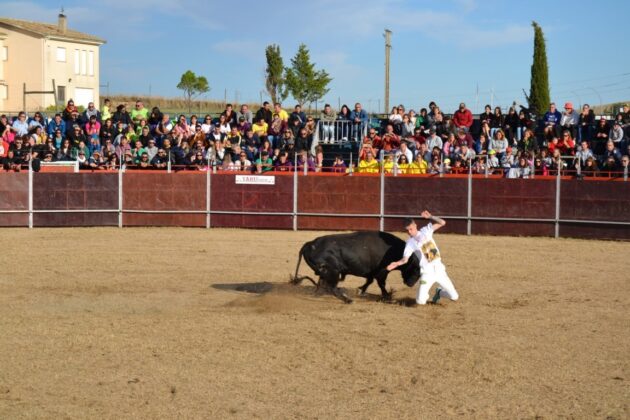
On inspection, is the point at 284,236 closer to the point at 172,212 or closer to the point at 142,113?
the point at 172,212

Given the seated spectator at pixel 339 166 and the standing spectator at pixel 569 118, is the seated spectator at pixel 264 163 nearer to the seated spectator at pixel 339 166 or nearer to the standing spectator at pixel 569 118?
the seated spectator at pixel 339 166

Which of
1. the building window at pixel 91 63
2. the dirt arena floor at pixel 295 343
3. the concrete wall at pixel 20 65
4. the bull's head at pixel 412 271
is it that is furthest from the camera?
the building window at pixel 91 63

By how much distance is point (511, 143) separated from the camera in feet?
73.8

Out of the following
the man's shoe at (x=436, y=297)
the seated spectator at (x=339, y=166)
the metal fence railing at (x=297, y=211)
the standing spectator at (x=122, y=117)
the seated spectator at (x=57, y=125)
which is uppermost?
the standing spectator at (x=122, y=117)

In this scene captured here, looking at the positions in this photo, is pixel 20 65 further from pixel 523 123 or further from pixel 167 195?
pixel 523 123

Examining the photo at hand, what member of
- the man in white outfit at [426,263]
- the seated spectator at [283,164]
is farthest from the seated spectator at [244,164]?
the man in white outfit at [426,263]

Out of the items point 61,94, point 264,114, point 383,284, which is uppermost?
point 61,94

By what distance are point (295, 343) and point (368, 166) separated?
43.6ft

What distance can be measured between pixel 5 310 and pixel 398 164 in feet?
41.4

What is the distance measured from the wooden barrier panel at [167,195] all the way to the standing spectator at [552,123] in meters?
8.95

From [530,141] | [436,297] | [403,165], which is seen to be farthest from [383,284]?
[530,141]

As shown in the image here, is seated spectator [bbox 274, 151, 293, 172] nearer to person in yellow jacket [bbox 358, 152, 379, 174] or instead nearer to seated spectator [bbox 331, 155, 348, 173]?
seated spectator [bbox 331, 155, 348, 173]

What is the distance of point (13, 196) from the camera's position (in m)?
21.6

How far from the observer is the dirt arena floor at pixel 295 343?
718cm
